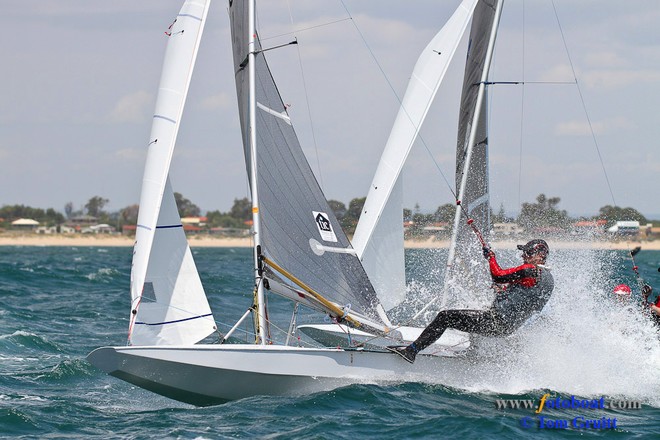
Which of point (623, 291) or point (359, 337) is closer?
point (623, 291)

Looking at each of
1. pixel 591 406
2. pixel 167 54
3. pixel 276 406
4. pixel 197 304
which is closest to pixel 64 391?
pixel 197 304

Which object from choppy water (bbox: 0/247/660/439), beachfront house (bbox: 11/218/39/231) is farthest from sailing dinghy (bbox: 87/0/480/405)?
beachfront house (bbox: 11/218/39/231)

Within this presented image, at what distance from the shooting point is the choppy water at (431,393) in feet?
27.9

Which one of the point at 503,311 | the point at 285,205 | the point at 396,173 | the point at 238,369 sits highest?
the point at 396,173

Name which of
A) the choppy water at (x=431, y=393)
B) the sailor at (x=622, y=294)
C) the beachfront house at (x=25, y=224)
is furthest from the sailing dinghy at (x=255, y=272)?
the beachfront house at (x=25, y=224)

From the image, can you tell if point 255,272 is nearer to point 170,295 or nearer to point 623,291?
point 170,295

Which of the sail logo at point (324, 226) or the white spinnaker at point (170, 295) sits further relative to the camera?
the sail logo at point (324, 226)

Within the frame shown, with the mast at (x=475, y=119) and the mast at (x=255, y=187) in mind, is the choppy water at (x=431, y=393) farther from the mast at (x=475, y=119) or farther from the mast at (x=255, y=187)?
the mast at (x=475, y=119)

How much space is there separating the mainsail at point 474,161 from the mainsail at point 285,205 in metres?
2.31

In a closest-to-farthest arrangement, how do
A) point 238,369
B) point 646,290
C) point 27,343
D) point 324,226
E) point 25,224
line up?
point 238,369 → point 324,226 → point 646,290 → point 27,343 → point 25,224

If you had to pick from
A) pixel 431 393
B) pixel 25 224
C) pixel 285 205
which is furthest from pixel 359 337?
pixel 25 224

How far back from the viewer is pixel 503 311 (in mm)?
9781

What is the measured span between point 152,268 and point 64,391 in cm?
196

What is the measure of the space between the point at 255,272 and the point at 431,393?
6.88 ft
